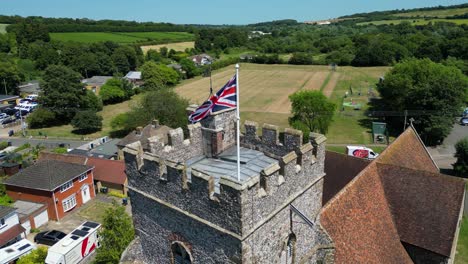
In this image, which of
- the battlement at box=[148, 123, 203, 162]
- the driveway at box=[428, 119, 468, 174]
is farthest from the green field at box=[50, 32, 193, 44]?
the battlement at box=[148, 123, 203, 162]

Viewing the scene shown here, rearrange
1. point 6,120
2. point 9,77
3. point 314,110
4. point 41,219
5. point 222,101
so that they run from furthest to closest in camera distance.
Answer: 1. point 9,77
2. point 6,120
3. point 314,110
4. point 41,219
5. point 222,101

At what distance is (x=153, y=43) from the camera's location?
6407 inches

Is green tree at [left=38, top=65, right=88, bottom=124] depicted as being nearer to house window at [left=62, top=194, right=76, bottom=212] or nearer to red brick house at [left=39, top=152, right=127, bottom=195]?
red brick house at [left=39, top=152, right=127, bottom=195]

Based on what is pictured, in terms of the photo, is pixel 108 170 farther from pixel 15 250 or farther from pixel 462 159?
pixel 462 159

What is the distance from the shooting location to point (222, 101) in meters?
10.2

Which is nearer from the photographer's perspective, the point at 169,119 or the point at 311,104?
the point at 311,104

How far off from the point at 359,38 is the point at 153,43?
304 feet

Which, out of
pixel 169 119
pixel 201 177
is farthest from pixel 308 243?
pixel 169 119

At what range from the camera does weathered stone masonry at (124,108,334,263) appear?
8.26m

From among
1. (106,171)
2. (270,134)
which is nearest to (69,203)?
(106,171)

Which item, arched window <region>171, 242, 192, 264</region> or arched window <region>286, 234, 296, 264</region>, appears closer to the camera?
arched window <region>171, 242, 192, 264</region>

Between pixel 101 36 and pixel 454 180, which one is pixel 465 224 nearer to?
pixel 454 180

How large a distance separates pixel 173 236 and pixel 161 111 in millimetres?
46194

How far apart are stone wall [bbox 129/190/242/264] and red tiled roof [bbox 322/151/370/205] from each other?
10837 mm
